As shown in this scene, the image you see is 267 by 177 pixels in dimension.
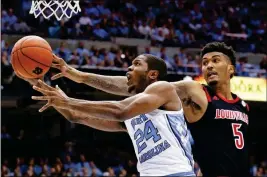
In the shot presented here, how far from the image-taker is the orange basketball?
16.9 ft

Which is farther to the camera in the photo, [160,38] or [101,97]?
[160,38]

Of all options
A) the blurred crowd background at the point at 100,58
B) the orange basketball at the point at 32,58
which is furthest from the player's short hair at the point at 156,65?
the blurred crowd background at the point at 100,58

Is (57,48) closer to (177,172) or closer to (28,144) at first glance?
(28,144)

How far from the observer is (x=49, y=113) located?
17016 millimetres

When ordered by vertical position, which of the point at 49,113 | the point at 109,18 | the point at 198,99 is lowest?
the point at 49,113

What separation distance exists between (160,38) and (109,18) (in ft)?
5.96

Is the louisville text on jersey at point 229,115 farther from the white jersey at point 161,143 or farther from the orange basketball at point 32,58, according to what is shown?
the orange basketball at point 32,58

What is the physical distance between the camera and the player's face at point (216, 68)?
542cm

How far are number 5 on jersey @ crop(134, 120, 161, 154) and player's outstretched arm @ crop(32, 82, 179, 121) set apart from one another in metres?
0.17

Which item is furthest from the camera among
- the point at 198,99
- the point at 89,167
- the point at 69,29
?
the point at 69,29

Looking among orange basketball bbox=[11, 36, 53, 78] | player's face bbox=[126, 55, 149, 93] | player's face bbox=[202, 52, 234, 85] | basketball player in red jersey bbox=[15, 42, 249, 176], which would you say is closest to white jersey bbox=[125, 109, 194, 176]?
player's face bbox=[126, 55, 149, 93]

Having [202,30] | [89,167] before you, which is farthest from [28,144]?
[202,30]

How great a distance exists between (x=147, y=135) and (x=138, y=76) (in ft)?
1.74

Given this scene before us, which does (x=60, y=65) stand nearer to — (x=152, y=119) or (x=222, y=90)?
(x=152, y=119)
